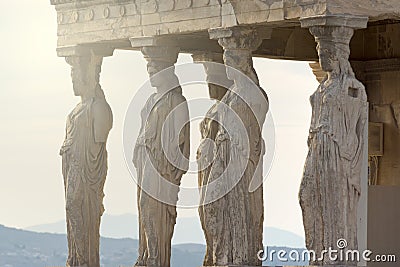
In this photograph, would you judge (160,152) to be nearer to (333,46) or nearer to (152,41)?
(152,41)

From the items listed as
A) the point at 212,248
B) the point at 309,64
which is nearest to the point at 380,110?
the point at 309,64

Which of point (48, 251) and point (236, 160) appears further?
point (48, 251)

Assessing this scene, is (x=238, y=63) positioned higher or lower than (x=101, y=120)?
higher

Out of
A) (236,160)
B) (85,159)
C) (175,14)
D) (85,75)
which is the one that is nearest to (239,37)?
(175,14)

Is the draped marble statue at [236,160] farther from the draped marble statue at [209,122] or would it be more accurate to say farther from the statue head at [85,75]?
the statue head at [85,75]

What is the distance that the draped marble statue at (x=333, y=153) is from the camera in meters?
27.2

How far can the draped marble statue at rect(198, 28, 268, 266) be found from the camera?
28.7 meters

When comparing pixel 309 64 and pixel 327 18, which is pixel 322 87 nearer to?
pixel 327 18

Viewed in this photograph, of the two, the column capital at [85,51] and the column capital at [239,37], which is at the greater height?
the column capital at [85,51]

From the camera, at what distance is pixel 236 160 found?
2870cm

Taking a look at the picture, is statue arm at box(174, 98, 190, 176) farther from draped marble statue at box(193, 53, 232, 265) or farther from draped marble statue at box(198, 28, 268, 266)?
draped marble statue at box(198, 28, 268, 266)

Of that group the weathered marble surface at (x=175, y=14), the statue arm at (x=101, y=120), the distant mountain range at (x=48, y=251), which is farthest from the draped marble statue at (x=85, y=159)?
the distant mountain range at (x=48, y=251)

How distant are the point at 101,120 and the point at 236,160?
10.5ft

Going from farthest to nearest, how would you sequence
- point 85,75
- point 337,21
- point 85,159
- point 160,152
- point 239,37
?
point 85,75
point 85,159
point 160,152
point 239,37
point 337,21
